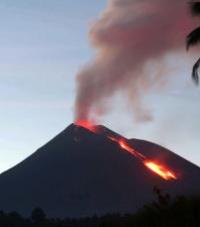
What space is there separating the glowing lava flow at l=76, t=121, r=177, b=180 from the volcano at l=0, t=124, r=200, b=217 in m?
1.25

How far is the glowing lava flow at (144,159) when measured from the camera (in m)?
164

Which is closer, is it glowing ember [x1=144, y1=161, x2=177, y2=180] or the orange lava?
glowing ember [x1=144, y1=161, x2=177, y2=180]

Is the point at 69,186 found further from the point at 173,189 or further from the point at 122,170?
the point at 173,189

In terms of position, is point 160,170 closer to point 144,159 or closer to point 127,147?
point 144,159

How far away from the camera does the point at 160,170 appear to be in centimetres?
17162

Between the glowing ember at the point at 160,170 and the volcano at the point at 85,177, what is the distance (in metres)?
1.37

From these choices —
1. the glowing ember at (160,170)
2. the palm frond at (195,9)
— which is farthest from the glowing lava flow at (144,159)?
the palm frond at (195,9)

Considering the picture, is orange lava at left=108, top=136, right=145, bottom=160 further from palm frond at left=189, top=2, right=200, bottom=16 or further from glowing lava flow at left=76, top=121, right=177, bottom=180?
palm frond at left=189, top=2, right=200, bottom=16

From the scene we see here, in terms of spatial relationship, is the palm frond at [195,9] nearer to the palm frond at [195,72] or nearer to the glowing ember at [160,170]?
the palm frond at [195,72]

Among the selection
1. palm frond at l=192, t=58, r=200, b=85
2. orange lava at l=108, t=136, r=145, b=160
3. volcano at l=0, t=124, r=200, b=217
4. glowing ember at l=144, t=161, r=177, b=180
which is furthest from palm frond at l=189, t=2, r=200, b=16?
orange lava at l=108, t=136, r=145, b=160

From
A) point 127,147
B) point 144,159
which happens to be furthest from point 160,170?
point 127,147

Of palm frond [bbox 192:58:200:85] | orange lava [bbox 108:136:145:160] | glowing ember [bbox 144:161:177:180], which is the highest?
orange lava [bbox 108:136:145:160]

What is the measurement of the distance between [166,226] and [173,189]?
118 m

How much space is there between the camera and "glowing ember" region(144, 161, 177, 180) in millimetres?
162125
